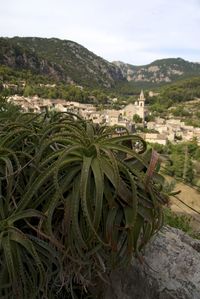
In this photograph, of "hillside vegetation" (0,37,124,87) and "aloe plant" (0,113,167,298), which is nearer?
"aloe plant" (0,113,167,298)

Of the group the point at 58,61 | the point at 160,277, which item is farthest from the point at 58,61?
the point at 160,277

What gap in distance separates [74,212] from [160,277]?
733 millimetres

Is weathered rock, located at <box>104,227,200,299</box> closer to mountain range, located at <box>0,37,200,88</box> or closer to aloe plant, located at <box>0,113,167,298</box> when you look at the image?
aloe plant, located at <box>0,113,167,298</box>

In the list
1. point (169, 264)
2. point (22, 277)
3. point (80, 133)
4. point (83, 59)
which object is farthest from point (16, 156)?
point (83, 59)

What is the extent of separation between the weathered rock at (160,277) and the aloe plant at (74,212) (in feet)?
0.90

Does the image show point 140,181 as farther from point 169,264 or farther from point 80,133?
point 169,264

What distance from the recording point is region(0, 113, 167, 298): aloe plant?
1.73 meters

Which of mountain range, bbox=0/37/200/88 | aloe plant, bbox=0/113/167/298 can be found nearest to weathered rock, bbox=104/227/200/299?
aloe plant, bbox=0/113/167/298

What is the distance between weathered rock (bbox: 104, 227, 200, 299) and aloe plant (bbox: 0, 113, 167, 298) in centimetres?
27

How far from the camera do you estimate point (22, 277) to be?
175 centimetres

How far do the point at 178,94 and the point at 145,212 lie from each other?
12227 centimetres

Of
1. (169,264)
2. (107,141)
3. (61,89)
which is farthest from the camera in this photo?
(61,89)

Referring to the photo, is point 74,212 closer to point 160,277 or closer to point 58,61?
point 160,277

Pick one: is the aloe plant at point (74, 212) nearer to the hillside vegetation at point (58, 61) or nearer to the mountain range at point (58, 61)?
the mountain range at point (58, 61)
